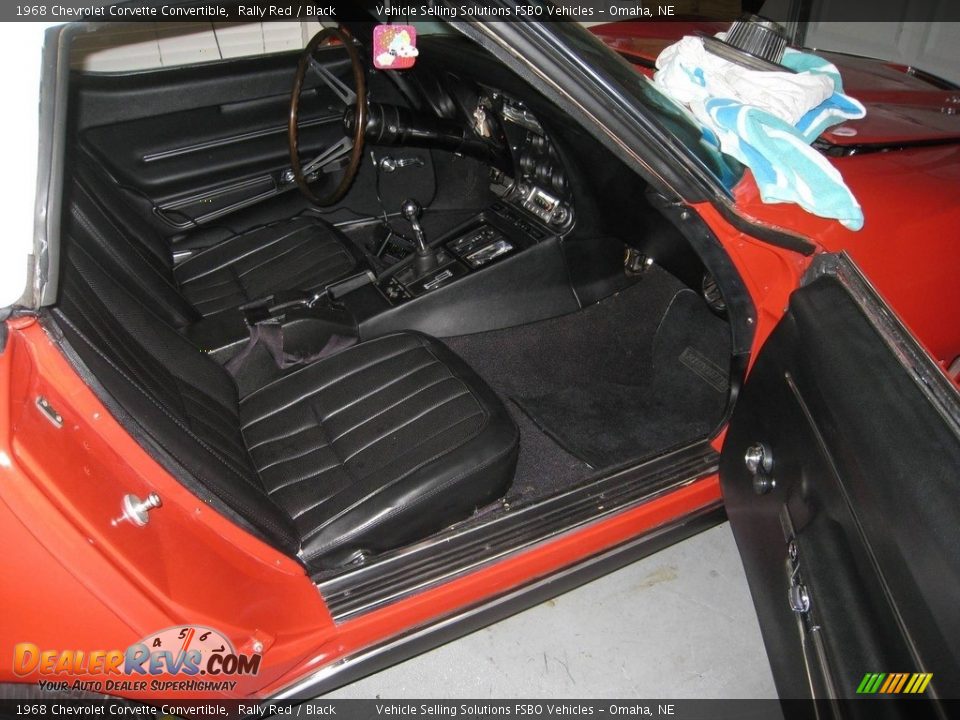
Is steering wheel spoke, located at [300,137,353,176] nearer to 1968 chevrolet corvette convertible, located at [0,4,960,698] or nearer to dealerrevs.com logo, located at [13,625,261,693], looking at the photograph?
1968 chevrolet corvette convertible, located at [0,4,960,698]

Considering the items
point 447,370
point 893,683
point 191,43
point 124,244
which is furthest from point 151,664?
point 191,43

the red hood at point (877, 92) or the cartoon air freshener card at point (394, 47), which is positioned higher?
the cartoon air freshener card at point (394, 47)

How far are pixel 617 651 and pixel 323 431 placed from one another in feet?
3.00

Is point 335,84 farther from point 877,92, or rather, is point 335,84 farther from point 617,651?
point 617,651

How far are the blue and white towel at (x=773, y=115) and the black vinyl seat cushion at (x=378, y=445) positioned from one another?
0.73 meters

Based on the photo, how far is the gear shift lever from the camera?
234 centimetres

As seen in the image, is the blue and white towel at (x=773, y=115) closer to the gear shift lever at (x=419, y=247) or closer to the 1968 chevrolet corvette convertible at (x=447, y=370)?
the 1968 chevrolet corvette convertible at (x=447, y=370)

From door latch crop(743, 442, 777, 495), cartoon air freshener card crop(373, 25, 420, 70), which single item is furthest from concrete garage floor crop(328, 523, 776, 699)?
cartoon air freshener card crop(373, 25, 420, 70)

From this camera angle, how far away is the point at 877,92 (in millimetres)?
1879

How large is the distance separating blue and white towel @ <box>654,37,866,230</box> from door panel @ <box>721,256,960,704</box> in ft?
0.49

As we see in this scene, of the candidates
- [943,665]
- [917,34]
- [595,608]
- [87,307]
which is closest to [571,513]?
[595,608]

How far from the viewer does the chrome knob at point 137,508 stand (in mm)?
973

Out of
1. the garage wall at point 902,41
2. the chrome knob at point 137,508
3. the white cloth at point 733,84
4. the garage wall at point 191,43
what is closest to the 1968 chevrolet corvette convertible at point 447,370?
the chrome knob at point 137,508

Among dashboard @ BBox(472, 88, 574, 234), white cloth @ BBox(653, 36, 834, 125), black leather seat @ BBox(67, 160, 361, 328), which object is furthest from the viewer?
dashboard @ BBox(472, 88, 574, 234)
